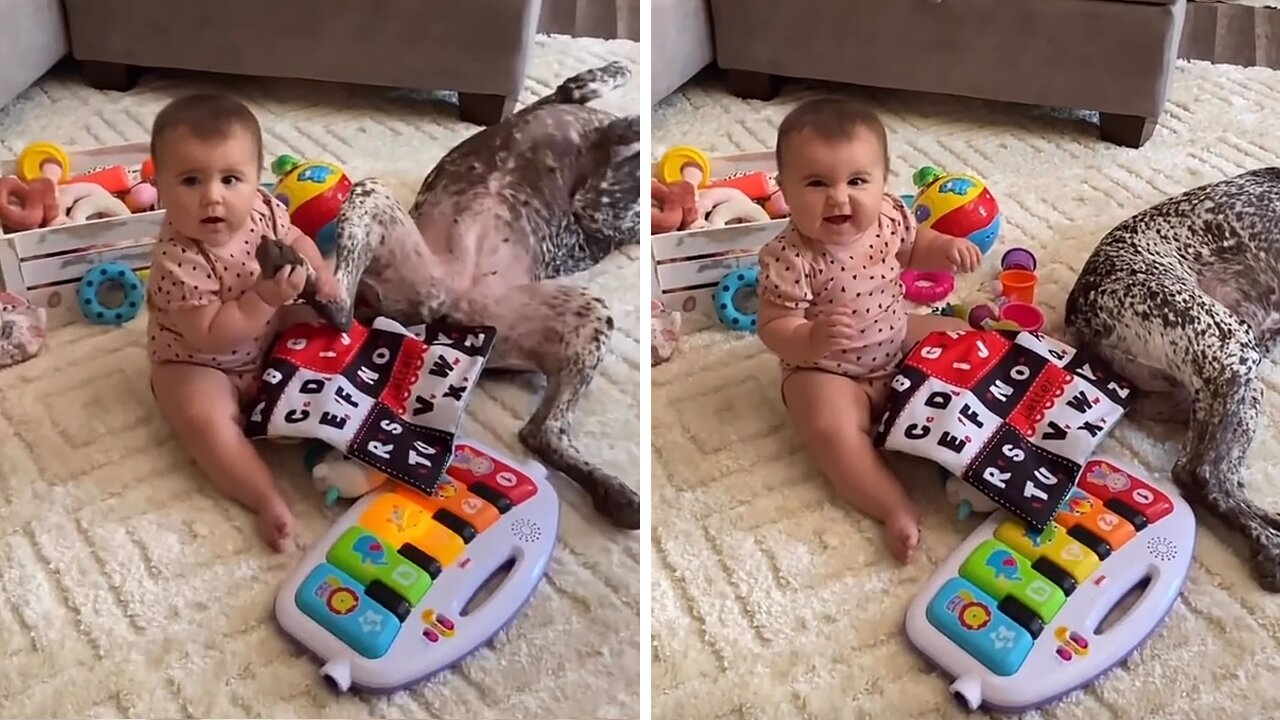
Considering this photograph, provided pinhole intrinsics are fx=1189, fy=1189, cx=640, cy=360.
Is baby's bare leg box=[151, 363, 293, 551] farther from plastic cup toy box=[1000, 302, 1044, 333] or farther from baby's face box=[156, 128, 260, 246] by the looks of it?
plastic cup toy box=[1000, 302, 1044, 333]

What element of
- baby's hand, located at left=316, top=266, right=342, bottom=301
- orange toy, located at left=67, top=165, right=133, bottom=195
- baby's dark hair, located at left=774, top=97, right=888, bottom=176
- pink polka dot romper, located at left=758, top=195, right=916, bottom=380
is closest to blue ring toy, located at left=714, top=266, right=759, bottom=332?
pink polka dot romper, located at left=758, top=195, right=916, bottom=380

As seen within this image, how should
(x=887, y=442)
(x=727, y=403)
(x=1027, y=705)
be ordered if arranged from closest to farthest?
(x=1027, y=705), (x=887, y=442), (x=727, y=403)

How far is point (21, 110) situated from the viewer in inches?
51.6

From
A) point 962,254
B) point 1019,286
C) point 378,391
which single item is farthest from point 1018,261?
point 378,391

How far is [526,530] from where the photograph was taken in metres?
0.85

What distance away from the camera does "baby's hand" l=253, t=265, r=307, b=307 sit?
2.77ft

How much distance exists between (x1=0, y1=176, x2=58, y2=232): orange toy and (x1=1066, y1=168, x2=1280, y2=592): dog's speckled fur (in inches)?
35.7

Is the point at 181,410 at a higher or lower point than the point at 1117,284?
lower

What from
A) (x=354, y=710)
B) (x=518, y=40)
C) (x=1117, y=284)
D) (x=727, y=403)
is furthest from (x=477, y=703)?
(x=518, y=40)

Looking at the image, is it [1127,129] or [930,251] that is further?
[1127,129]

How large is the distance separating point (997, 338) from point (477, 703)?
0.49 metres

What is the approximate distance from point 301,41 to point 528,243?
46 centimetres

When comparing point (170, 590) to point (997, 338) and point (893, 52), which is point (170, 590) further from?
point (893, 52)

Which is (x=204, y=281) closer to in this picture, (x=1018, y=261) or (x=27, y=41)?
(x=27, y=41)
